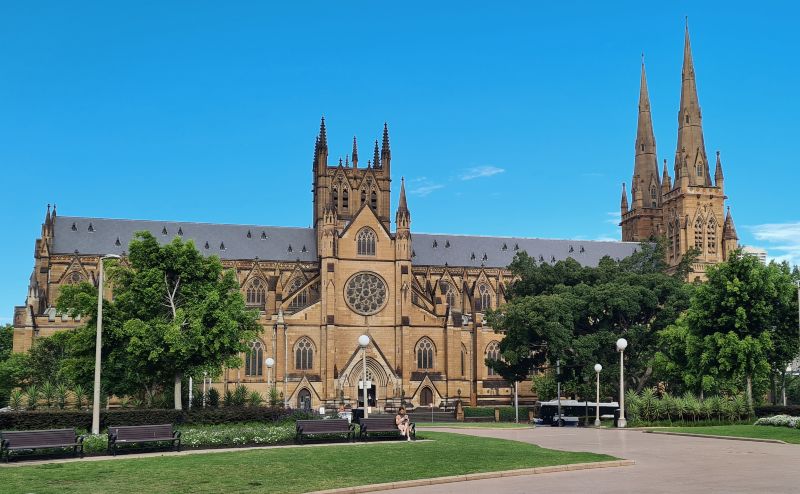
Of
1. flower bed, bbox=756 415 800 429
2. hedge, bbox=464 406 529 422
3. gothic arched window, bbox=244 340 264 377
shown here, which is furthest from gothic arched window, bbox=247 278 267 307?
flower bed, bbox=756 415 800 429

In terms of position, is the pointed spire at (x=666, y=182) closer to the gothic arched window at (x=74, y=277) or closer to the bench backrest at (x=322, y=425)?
the gothic arched window at (x=74, y=277)

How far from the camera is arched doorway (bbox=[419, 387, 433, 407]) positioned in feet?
268

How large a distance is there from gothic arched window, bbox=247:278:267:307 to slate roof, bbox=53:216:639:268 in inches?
117

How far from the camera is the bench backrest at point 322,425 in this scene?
28875 mm

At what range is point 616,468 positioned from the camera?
22.1 m

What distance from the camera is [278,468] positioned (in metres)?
21.3

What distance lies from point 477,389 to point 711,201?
4344 centimetres

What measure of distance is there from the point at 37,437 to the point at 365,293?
59490mm

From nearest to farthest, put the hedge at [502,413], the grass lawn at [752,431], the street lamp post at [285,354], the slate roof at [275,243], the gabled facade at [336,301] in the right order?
1. the grass lawn at [752,431]
2. the hedge at [502,413]
3. the street lamp post at [285,354]
4. the gabled facade at [336,301]
5. the slate roof at [275,243]

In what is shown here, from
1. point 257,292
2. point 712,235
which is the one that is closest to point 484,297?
point 257,292

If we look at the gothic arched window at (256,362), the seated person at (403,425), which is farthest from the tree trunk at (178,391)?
the gothic arched window at (256,362)

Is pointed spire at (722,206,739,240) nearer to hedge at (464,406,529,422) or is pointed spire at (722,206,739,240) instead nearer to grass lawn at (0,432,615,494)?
A: hedge at (464,406,529,422)

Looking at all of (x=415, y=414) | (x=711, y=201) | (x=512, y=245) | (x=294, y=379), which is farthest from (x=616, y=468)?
(x=711, y=201)

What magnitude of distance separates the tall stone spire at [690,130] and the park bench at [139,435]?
9248 centimetres
